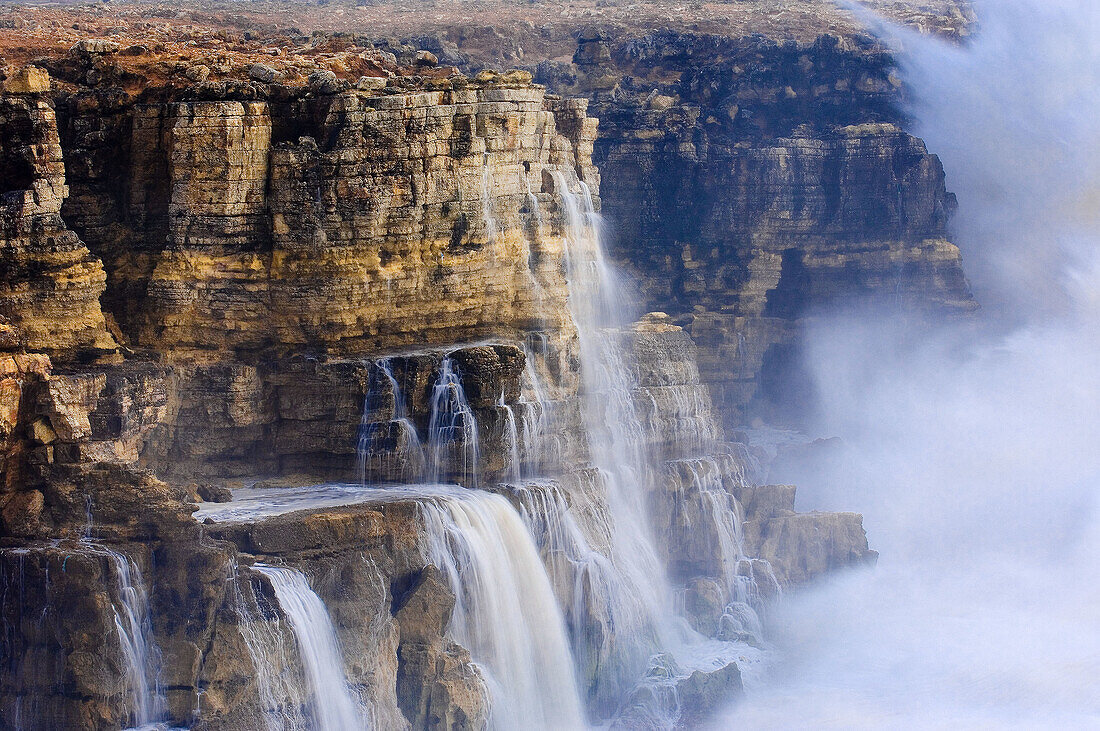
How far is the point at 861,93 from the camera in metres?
79.4

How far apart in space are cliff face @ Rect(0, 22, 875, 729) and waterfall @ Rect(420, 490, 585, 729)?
0.91m

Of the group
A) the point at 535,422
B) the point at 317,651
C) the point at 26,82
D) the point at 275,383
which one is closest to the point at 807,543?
the point at 535,422

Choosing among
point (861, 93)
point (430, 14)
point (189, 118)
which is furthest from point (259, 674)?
point (430, 14)

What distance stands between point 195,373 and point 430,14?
6097 cm

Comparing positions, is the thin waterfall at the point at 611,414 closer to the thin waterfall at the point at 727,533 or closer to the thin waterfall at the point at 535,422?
the thin waterfall at the point at 727,533

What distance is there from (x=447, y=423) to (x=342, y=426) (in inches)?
105

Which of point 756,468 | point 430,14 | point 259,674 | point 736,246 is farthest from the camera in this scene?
point 430,14

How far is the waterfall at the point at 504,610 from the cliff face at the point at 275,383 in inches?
35.7

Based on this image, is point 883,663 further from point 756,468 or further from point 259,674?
point 259,674

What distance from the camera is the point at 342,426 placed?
156ft

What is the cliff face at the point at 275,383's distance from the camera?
40031 millimetres

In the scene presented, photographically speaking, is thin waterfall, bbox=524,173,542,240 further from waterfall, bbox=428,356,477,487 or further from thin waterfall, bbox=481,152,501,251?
waterfall, bbox=428,356,477,487

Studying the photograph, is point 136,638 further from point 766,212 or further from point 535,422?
point 766,212

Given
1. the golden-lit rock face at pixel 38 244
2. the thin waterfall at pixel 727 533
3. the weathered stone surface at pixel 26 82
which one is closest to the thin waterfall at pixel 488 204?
the golden-lit rock face at pixel 38 244
